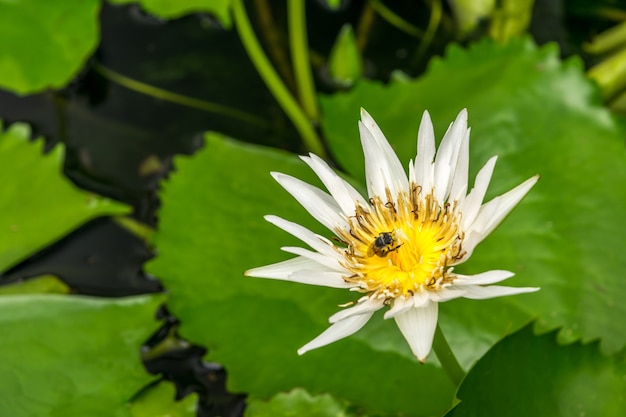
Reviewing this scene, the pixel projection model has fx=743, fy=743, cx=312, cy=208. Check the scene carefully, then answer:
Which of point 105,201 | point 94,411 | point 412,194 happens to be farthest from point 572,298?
point 105,201

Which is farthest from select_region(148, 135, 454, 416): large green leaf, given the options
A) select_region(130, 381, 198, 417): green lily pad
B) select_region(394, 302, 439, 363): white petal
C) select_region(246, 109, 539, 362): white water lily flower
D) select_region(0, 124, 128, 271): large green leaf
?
select_region(394, 302, 439, 363): white petal

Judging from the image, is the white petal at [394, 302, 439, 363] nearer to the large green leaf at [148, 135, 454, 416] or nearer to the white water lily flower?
the white water lily flower

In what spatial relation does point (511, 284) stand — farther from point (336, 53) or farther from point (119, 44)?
point (119, 44)

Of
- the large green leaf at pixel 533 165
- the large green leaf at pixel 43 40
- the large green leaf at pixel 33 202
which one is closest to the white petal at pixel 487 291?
the large green leaf at pixel 533 165

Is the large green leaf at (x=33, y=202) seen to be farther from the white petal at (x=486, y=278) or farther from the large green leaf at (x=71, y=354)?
the white petal at (x=486, y=278)

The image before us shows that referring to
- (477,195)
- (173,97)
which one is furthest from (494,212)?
(173,97)

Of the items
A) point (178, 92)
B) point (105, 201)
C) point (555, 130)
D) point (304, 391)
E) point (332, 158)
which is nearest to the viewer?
point (304, 391)
